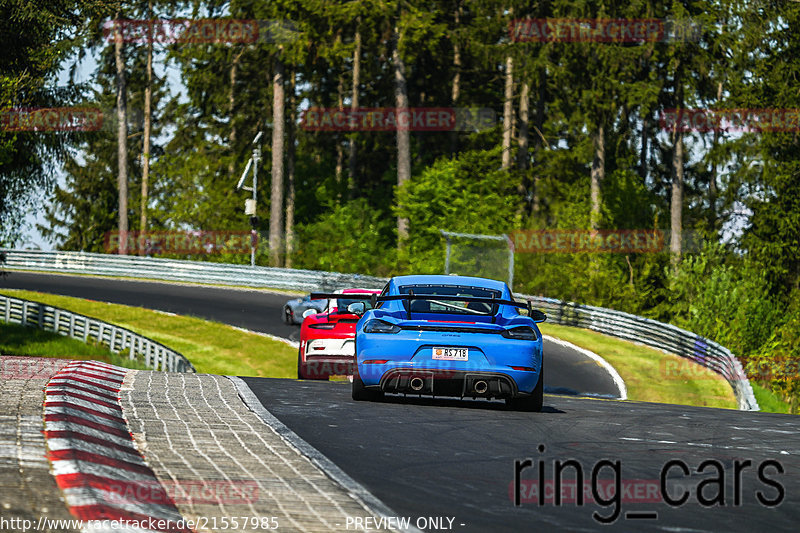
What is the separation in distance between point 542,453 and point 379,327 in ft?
10.5

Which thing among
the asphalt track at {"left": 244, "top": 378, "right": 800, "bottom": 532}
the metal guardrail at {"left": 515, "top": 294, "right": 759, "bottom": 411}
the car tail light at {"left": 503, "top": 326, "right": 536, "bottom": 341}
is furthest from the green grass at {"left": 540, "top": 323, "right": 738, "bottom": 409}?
the car tail light at {"left": 503, "top": 326, "right": 536, "bottom": 341}

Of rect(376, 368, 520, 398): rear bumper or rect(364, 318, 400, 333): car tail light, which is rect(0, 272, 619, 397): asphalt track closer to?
rect(376, 368, 520, 398): rear bumper

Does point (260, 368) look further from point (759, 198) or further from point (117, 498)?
point (759, 198)

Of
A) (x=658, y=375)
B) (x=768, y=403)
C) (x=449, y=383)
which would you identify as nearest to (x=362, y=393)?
(x=449, y=383)

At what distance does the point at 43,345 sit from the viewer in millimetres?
32625

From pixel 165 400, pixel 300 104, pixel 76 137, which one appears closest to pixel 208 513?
pixel 165 400

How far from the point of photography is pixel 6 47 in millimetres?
27109

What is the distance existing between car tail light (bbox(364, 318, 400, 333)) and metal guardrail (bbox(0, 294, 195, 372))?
12.6m

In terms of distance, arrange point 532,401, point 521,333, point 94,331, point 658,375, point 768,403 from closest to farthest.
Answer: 1. point 521,333
2. point 532,401
3. point 768,403
4. point 658,375
5. point 94,331

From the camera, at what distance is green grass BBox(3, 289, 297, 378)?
100 ft

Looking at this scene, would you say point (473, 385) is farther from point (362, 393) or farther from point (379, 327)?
point (362, 393)

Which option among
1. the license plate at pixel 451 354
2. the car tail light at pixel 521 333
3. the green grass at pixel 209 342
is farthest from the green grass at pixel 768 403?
the license plate at pixel 451 354

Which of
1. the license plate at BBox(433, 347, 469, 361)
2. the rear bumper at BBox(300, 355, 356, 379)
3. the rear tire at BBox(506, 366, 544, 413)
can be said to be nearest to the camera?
the license plate at BBox(433, 347, 469, 361)

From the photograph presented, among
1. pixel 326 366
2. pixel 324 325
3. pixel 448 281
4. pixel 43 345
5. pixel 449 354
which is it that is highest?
pixel 448 281
